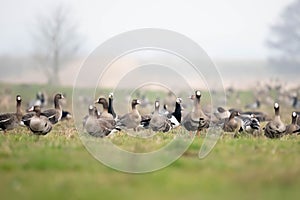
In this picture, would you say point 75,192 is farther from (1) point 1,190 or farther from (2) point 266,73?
(2) point 266,73

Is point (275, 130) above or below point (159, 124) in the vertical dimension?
below

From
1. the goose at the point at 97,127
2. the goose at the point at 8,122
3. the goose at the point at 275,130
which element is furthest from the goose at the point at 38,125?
the goose at the point at 275,130

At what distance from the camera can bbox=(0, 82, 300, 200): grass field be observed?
492 inches

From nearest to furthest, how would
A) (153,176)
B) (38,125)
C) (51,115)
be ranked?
(153,176)
(38,125)
(51,115)

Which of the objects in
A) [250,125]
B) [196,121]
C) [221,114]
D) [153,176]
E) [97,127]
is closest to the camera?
[153,176]

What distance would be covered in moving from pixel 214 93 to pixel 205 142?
35979mm

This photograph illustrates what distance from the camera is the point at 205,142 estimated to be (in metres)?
18.4

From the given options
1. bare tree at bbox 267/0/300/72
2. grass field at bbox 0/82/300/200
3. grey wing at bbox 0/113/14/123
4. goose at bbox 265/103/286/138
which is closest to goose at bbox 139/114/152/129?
goose at bbox 265/103/286/138

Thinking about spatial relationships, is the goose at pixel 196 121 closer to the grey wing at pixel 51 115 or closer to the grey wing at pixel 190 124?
the grey wing at pixel 190 124

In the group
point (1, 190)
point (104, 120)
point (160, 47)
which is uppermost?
point (160, 47)

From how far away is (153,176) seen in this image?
45.6ft

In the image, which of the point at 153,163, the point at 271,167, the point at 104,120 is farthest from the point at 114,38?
the point at 271,167

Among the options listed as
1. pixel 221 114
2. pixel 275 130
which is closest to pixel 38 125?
pixel 275 130

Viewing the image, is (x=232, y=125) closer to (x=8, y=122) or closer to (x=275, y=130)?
(x=275, y=130)
